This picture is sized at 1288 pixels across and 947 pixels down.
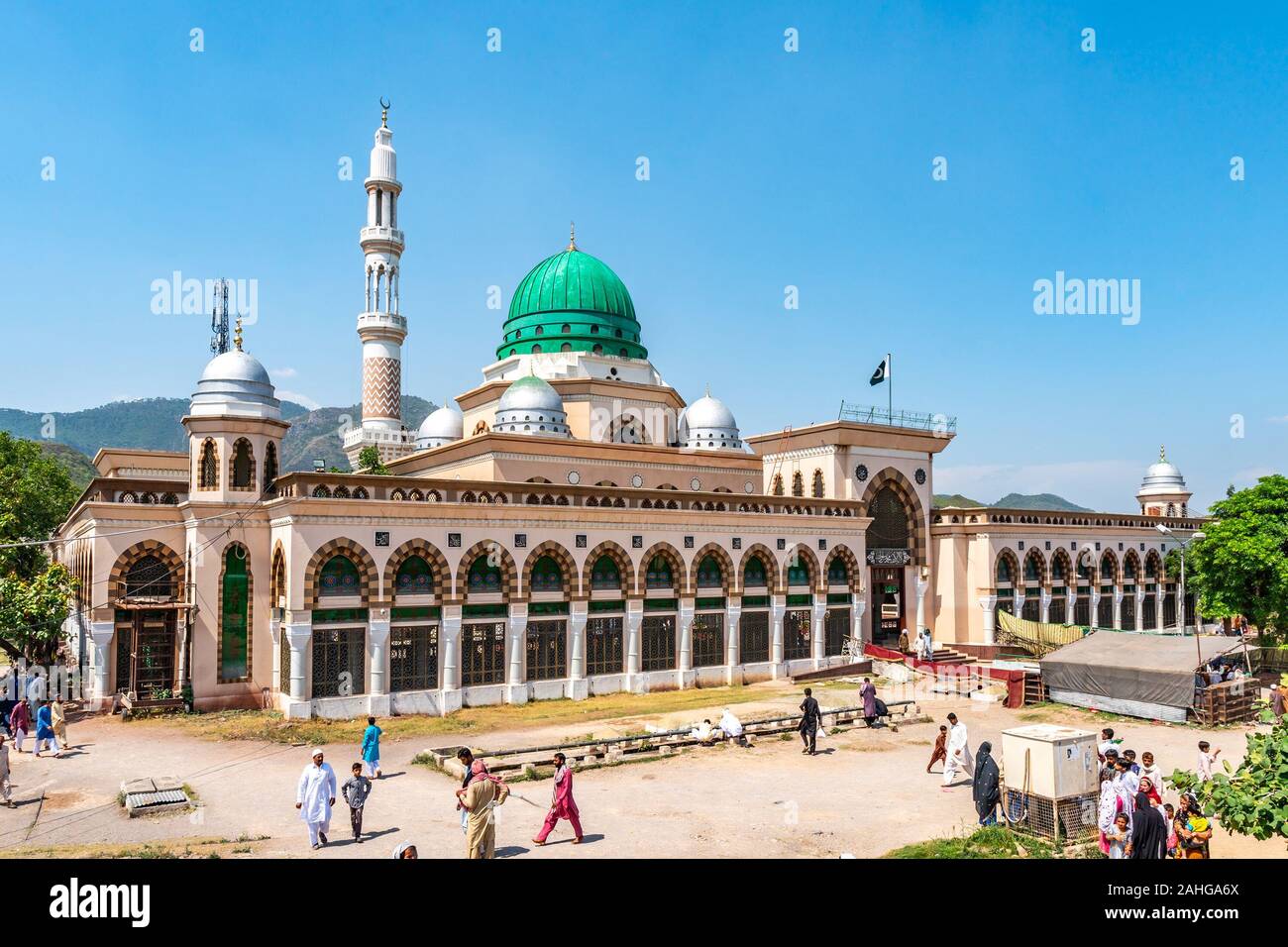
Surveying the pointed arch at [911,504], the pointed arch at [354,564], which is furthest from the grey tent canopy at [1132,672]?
the pointed arch at [354,564]

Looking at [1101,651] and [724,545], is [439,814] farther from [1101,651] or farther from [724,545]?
[1101,651]

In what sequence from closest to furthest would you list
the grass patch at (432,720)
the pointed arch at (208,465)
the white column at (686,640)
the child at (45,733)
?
the child at (45,733) < the grass patch at (432,720) < the pointed arch at (208,465) < the white column at (686,640)

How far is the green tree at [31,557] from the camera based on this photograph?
28.3 meters

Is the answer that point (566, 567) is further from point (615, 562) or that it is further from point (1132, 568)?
point (1132, 568)

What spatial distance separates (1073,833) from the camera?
15.2 meters

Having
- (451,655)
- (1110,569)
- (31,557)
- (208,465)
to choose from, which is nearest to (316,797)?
(451,655)

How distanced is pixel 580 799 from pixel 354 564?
1269 cm

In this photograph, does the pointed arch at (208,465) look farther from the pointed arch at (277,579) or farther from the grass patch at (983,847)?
the grass patch at (983,847)

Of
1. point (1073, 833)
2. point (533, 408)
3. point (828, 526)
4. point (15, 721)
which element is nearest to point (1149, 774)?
point (1073, 833)

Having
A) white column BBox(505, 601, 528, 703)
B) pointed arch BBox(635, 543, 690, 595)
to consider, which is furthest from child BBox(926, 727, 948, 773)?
pointed arch BBox(635, 543, 690, 595)

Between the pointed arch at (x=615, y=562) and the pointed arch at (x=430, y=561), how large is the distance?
5.05m
